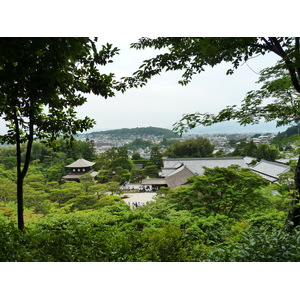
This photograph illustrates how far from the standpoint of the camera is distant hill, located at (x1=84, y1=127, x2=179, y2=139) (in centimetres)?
363

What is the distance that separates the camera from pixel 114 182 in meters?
3.99

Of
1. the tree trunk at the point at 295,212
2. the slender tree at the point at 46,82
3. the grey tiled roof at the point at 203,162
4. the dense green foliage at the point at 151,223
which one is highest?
the slender tree at the point at 46,82

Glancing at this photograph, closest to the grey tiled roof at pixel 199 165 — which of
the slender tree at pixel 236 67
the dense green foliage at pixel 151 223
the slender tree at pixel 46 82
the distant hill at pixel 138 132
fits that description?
the dense green foliage at pixel 151 223

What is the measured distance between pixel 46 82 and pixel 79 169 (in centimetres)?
237

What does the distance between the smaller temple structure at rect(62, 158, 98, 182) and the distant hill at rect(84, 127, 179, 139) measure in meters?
0.45

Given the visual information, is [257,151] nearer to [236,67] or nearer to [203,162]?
[203,162]

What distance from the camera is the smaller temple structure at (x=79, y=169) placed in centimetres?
377

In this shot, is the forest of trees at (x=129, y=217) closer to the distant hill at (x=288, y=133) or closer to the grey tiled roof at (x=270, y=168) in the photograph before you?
the grey tiled roof at (x=270, y=168)

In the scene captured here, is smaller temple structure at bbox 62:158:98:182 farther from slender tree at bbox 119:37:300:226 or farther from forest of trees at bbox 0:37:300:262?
slender tree at bbox 119:37:300:226

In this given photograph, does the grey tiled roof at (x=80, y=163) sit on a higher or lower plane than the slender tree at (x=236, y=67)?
lower

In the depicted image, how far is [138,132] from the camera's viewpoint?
372 centimetres

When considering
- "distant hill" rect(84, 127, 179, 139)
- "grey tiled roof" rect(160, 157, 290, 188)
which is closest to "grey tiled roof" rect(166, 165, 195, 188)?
"grey tiled roof" rect(160, 157, 290, 188)

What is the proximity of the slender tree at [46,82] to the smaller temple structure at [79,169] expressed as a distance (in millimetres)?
970

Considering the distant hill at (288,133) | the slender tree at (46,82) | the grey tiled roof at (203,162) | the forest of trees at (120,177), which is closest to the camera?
the slender tree at (46,82)
